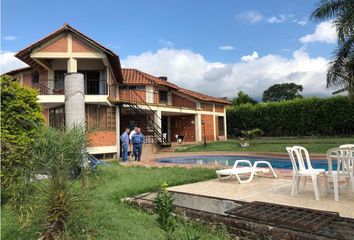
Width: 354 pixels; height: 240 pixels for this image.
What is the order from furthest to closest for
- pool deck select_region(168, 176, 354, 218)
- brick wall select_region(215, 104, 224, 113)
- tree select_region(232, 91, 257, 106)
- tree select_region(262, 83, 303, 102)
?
tree select_region(262, 83, 303, 102) < tree select_region(232, 91, 257, 106) < brick wall select_region(215, 104, 224, 113) < pool deck select_region(168, 176, 354, 218)

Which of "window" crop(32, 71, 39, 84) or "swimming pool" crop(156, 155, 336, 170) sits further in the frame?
A: "window" crop(32, 71, 39, 84)

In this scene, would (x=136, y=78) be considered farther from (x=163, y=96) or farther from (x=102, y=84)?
(x=102, y=84)

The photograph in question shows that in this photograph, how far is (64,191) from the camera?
457 centimetres

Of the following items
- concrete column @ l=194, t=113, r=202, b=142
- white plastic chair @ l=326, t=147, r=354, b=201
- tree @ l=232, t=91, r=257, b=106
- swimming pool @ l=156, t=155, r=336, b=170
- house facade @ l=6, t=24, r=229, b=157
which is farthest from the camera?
tree @ l=232, t=91, r=257, b=106

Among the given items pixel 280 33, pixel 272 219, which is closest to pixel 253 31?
pixel 280 33

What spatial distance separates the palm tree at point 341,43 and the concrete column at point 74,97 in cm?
1151

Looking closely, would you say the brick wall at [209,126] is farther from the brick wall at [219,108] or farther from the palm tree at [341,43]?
the palm tree at [341,43]

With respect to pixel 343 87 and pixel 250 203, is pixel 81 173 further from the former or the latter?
pixel 343 87

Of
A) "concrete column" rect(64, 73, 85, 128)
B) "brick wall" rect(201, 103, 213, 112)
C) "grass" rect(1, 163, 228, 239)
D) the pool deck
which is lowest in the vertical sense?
"grass" rect(1, 163, 228, 239)

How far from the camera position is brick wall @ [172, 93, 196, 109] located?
96.4ft

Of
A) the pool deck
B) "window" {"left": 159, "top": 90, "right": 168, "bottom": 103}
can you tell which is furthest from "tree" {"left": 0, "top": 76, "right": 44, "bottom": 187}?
"window" {"left": 159, "top": 90, "right": 168, "bottom": 103}

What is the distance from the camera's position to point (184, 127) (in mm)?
30797

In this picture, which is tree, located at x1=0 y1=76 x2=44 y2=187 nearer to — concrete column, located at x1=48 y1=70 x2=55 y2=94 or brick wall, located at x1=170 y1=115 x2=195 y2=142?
concrete column, located at x1=48 y1=70 x2=55 y2=94

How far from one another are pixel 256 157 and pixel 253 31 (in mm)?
6567
